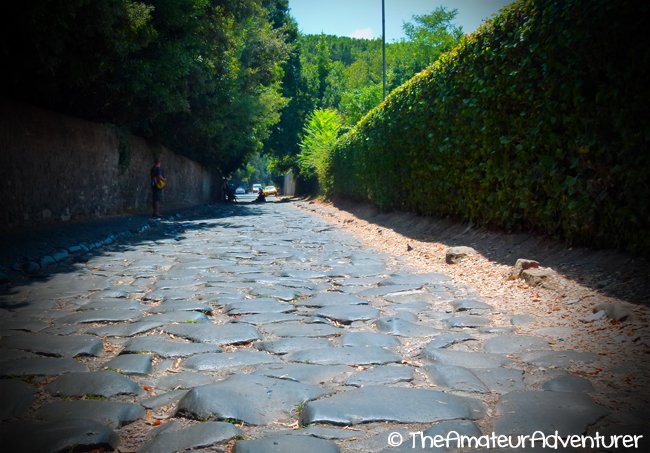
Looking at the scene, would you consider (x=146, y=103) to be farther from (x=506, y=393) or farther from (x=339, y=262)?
(x=506, y=393)

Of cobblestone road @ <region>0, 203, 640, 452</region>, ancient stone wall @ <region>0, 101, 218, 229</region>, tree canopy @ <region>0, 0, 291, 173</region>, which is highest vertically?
tree canopy @ <region>0, 0, 291, 173</region>

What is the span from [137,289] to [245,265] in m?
1.75

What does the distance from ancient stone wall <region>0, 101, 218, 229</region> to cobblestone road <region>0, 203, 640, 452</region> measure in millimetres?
4566

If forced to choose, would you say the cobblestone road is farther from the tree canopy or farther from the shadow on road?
the tree canopy

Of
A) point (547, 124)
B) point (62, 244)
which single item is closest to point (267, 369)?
point (547, 124)

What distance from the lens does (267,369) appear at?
256 cm

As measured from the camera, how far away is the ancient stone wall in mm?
8156

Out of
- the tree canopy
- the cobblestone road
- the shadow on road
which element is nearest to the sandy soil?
the cobblestone road

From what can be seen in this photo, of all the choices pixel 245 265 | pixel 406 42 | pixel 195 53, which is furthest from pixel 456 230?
pixel 406 42

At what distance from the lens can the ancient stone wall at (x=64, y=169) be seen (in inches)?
321

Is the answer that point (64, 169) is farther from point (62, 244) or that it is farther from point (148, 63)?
point (62, 244)

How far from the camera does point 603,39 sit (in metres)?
4.05

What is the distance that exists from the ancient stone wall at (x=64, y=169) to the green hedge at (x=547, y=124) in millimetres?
7697

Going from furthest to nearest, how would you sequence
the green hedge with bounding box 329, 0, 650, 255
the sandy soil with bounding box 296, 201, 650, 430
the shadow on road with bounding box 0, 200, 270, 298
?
1. the shadow on road with bounding box 0, 200, 270, 298
2. the green hedge with bounding box 329, 0, 650, 255
3. the sandy soil with bounding box 296, 201, 650, 430
